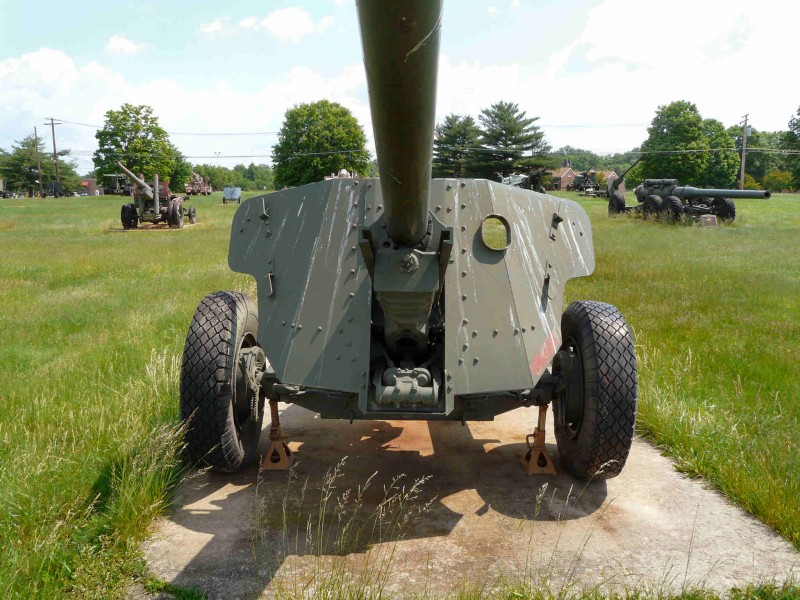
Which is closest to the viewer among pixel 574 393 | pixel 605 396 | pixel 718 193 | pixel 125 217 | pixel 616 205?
pixel 605 396

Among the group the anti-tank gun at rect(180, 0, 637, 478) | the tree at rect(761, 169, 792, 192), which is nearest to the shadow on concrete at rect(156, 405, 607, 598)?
the anti-tank gun at rect(180, 0, 637, 478)

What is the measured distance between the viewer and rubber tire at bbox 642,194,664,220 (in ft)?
71.0

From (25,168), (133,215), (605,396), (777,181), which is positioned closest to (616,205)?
(133,215)

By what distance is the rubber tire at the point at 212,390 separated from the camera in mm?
3391

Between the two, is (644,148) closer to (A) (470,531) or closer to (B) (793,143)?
(B) (793,143)

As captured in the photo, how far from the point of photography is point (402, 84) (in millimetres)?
1671

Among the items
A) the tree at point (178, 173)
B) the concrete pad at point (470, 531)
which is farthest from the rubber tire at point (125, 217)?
the tree at point (178, 173)

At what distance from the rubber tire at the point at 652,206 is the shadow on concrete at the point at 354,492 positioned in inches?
748

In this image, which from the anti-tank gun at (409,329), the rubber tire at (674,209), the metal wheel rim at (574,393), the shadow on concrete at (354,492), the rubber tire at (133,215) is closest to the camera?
the shadow on concrete at (354,492)

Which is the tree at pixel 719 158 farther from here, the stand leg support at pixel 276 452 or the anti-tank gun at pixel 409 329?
the stand leg support at pixel 276 452

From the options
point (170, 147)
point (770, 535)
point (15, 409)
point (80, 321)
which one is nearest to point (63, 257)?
point (80, 321)

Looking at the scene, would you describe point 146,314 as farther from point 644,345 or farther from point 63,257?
point 63,257

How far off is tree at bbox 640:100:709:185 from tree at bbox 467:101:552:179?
8.93 m

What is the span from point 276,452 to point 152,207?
2357cm
